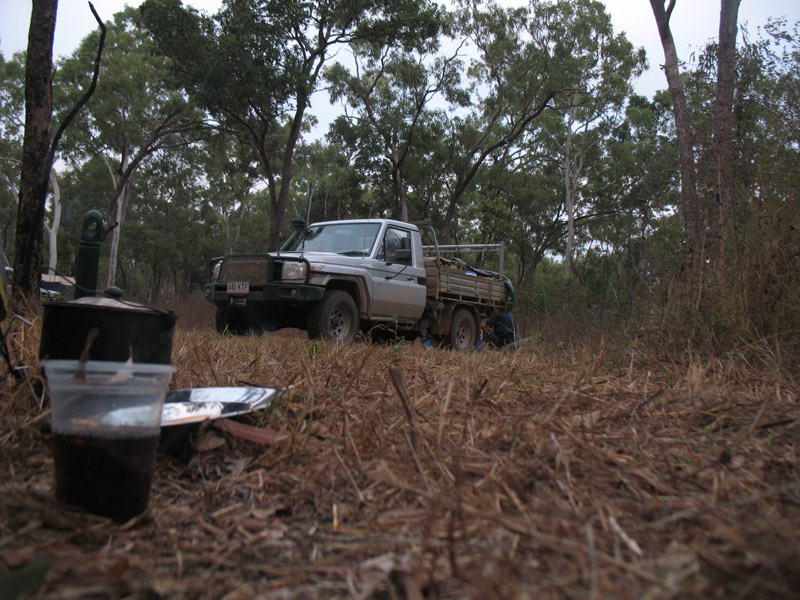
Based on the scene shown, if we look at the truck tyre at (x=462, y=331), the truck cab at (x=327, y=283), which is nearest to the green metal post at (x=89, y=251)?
the truck cab at (x=327, y=283)

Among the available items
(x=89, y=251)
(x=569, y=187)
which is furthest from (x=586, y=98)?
(x=89, y=251)

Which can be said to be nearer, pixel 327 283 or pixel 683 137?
pixel 327 283

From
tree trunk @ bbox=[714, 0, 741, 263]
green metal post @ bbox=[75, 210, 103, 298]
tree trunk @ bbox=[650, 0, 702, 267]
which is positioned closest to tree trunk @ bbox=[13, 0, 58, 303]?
green metal post @ bbox=[75, 210, 103, 298]

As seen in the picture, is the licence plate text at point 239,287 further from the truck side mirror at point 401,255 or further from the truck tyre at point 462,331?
the truck tyre at point 462,331

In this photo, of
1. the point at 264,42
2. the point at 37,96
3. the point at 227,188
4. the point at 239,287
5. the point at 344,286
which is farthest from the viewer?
the point at 227,188

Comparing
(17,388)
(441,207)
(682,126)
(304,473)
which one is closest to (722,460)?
(304,473)

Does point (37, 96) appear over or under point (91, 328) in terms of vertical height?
over

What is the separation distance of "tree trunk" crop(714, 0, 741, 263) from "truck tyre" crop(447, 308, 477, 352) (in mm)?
5095

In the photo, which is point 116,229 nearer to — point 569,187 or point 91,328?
point 569,187

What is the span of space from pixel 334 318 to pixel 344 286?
1.84 feet

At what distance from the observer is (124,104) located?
25656 millimetres

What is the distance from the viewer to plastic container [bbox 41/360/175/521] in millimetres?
1710

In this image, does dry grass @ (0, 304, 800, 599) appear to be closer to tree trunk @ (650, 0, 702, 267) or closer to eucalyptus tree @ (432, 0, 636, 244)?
tree trunk @ (650, 0, 702, 267)

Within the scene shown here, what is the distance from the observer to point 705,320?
4.96m
